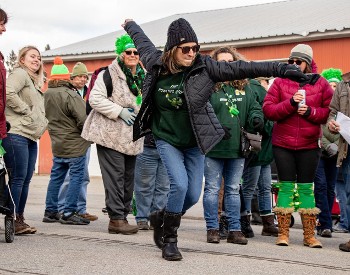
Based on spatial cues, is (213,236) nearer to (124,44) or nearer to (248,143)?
(248,143)

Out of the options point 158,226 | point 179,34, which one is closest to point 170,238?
point 158,226

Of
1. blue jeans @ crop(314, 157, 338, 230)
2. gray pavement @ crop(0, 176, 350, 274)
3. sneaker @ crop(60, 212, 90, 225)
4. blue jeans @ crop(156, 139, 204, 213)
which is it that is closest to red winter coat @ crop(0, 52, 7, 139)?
gray pavement @ crop(0, 176, 350, 274)

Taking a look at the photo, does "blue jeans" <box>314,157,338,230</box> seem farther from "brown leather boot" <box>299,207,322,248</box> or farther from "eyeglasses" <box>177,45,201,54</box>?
"eyeglasses" <box>177,45,201,54</box>

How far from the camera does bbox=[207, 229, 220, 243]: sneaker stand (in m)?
8.16

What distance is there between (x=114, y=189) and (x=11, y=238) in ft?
5.20

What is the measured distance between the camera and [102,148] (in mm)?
9000

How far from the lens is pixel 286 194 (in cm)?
820

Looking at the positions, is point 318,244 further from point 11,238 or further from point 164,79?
point 11,238

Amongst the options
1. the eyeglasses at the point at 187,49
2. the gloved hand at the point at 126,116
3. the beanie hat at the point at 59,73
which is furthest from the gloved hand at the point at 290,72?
the beanie hat at the point at 59,73

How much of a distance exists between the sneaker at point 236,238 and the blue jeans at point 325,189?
1.65 meters

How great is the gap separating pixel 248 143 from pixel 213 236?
1.03m

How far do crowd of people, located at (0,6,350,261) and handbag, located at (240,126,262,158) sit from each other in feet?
0.17

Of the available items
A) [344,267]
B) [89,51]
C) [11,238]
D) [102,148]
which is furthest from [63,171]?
[89,51]

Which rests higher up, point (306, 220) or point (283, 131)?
point (283, 131)
